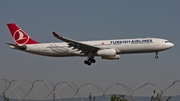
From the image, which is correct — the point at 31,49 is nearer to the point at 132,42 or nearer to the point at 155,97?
the point at 132,42

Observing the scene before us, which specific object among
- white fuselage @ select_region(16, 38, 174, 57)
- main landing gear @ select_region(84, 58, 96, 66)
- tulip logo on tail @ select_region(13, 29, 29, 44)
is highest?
tulip logo on tail @ select_region(13, 29, 29, 44)

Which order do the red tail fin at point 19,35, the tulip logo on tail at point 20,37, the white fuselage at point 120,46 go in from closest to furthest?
1. the white fuselage at point 120,46
2. the red tail fin at point 19,35
3. the tulip logo on tail at point 20,37

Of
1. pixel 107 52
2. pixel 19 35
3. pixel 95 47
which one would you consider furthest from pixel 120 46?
pixel 19 35

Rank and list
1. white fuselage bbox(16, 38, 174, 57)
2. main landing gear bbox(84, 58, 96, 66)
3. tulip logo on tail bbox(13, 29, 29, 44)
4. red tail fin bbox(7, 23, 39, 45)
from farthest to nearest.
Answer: tulip logo on tail bbox(13, 29, 29, 44) → red tail fin bbox(7, 23, 39, 45) → main landing gear bbox(84, 58, 96, 66) → white fuselage bbox(16, 38, 174, 57)

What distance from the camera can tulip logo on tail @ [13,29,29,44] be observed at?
259ft

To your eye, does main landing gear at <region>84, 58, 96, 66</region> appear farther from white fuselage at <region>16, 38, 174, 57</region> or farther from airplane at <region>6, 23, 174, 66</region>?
white fuselage at <region>16, 38, 174, 57</region>

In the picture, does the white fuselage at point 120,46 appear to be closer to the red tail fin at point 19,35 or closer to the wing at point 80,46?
the wing at point 80,46

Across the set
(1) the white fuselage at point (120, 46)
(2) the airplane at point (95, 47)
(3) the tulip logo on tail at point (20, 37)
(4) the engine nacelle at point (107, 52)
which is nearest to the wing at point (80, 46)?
(2) the airplane at point (95, 47)

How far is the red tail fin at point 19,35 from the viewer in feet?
256

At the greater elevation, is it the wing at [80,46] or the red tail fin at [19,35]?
Result: the red tail fin at [19,35]

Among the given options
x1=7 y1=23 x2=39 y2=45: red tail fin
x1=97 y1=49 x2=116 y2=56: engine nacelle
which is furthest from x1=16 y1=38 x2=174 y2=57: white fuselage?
x1=7 y1=23 x2=39 y2=45: red tail fin

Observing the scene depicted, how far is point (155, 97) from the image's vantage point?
56062mm

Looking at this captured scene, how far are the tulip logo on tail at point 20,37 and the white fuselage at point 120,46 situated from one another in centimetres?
657

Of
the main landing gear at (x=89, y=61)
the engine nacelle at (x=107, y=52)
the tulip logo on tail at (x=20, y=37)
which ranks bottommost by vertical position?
the main landing gear at (x=89, y=61)
